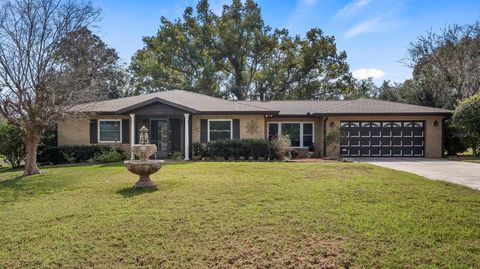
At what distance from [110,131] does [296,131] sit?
34.6ft

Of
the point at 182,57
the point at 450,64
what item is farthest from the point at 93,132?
the point at 450,64

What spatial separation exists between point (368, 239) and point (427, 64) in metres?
35.4

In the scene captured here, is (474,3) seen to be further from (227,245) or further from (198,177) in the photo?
(227,245)

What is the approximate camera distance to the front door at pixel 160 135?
1975cm

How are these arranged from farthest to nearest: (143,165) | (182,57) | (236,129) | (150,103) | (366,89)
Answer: (366,89), (182,57), (236,129), (150,103), (143,165)

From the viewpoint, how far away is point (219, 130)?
1964 centimetres

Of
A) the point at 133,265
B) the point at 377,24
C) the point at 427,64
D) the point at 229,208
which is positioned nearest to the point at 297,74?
the point at 427,64

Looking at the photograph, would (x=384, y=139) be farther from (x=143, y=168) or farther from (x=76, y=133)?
(x=76, y=133)

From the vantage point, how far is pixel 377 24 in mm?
14094

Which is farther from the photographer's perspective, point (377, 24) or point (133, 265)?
point (377, 24)

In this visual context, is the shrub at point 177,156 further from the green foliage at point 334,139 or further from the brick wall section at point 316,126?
the green foliage at point 334,139

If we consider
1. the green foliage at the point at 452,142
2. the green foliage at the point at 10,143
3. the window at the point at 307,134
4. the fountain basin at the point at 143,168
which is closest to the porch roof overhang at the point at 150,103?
the green foliage at the point at 10,143

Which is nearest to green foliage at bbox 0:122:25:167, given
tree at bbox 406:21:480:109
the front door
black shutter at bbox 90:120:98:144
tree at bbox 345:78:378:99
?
black shutter at bbox 90:120:98:144

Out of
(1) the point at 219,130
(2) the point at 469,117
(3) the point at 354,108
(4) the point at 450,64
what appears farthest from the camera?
(4) the point at 450,64
